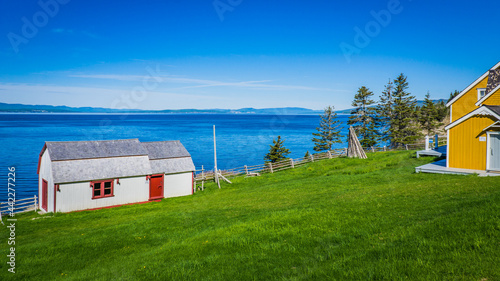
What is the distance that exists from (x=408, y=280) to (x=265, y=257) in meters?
3.56

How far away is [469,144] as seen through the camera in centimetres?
2016

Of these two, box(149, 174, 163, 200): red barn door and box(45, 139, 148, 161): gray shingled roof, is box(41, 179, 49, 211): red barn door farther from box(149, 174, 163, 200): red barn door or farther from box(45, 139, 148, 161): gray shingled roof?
box(149, 174, 163, 200): red barn door

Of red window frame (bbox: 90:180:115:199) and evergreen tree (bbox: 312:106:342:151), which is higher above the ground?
evergreen tree (bbox: 312:106:342:151)

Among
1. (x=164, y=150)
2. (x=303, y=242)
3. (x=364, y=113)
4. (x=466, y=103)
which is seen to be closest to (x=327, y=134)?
(x=364, y=113)

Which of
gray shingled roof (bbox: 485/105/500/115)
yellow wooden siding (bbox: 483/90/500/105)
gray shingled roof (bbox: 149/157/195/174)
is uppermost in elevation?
yellow wooden siding (bbox: 483/90/500/105)

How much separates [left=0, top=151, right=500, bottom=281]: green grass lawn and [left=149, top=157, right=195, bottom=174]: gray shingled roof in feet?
33.4

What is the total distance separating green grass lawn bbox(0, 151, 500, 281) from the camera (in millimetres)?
6844

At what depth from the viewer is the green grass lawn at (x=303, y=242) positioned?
6.84 m

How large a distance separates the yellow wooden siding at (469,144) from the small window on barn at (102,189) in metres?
23.7

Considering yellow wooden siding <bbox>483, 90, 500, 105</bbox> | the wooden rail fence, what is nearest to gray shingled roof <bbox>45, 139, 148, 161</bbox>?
the wooden rail fence

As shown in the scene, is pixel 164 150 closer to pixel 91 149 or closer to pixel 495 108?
pixel 91 149

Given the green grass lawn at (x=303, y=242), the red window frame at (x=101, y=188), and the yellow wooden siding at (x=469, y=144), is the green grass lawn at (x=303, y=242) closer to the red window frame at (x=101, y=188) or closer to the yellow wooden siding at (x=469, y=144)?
the yellow wooden siding at (x=469, y=144)

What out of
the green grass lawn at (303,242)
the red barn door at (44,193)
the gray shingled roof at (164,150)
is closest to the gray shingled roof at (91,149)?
the gray shingled roof at (164,150)

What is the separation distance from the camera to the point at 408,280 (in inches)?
236
